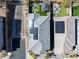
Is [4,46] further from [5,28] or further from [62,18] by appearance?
[62,18]

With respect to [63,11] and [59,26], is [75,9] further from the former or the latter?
[59,26]

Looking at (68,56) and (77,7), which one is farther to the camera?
(77,7)

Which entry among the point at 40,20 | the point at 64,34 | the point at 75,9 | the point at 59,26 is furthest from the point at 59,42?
the point at 75,9

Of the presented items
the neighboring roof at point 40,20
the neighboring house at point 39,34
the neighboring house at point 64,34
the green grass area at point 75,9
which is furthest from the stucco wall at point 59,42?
the green grass area at point 75,9

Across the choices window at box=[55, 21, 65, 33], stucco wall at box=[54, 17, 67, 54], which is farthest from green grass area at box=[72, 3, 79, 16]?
stucco wall at box=[54, 17, 67, 54]

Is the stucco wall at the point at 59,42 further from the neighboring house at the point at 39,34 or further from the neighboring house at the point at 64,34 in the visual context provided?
the neighboring house at the point at 39,34

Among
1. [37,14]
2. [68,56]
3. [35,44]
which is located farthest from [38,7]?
[68,56]

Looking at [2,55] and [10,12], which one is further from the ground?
[10,12]

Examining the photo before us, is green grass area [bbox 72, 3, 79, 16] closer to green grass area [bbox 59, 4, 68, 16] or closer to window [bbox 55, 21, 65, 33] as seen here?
green grass area [bbox 59, 4, 68, 16]

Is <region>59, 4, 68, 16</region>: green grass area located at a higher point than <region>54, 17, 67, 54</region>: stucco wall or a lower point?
higher
